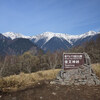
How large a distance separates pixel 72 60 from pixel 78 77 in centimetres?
161

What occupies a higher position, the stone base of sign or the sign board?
the sign board

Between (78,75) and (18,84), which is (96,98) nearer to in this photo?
(78,75)

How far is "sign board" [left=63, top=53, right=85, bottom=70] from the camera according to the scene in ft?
40.1

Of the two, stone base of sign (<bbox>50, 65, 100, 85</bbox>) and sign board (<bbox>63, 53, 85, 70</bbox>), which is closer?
stone base of sign (<bbox>50, 65, 100, 85</bbox>)

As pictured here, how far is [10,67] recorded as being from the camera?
5691 centimetres

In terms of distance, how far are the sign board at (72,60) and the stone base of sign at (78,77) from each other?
0.41 meters

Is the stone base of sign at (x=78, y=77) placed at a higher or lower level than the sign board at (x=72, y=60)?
lower

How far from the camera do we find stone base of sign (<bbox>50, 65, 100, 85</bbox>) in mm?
11367

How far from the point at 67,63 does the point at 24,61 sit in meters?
50.2

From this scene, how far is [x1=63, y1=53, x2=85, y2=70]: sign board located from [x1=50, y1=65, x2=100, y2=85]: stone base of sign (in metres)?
0.41

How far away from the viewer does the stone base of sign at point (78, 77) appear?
11367 mm

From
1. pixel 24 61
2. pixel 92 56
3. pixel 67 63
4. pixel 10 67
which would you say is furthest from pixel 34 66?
pixel 67 63

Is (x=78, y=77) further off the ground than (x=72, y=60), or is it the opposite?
(x=72, y=60)

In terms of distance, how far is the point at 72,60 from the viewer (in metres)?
12.4
